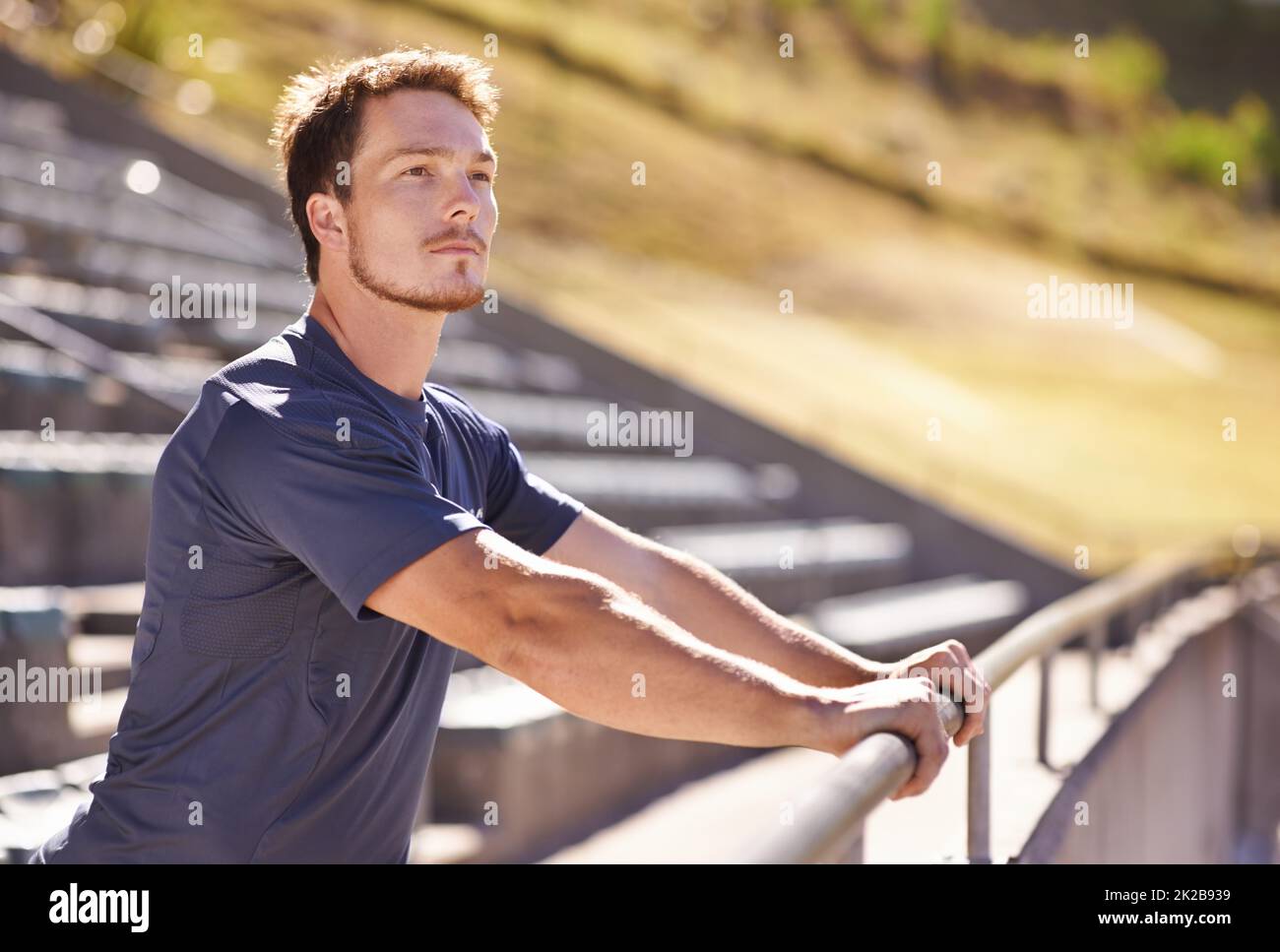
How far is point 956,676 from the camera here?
2.31 meters

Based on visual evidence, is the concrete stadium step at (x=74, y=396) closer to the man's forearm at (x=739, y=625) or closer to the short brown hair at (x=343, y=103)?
the short brown hair at (x=343, y=103)

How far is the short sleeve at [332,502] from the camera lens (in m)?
1.83

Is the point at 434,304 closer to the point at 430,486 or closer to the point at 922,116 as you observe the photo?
the point at 430,486

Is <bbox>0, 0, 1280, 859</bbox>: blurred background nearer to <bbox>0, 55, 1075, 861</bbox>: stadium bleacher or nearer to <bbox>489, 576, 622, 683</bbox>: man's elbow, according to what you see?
<bbox>0, 55, 1075, 861</bbox>: stadium bleacher

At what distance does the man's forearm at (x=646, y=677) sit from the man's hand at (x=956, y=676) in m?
0.45

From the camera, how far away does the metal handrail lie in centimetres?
160

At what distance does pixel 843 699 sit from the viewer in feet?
6.39

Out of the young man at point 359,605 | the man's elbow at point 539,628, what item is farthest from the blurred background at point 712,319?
the man's elbow at point 539,628

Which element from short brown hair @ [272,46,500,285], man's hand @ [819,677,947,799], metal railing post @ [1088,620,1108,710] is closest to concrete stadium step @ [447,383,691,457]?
metal railing post @ [1088,620,1108,710]

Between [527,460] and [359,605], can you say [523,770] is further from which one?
[359,605]

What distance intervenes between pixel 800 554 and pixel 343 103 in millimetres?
7036

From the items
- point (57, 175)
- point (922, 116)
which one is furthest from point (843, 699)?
point (922, 116)

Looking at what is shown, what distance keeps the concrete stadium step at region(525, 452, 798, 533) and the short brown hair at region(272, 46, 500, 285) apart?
18.3 feet

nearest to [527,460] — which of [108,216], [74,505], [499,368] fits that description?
[499,368]
